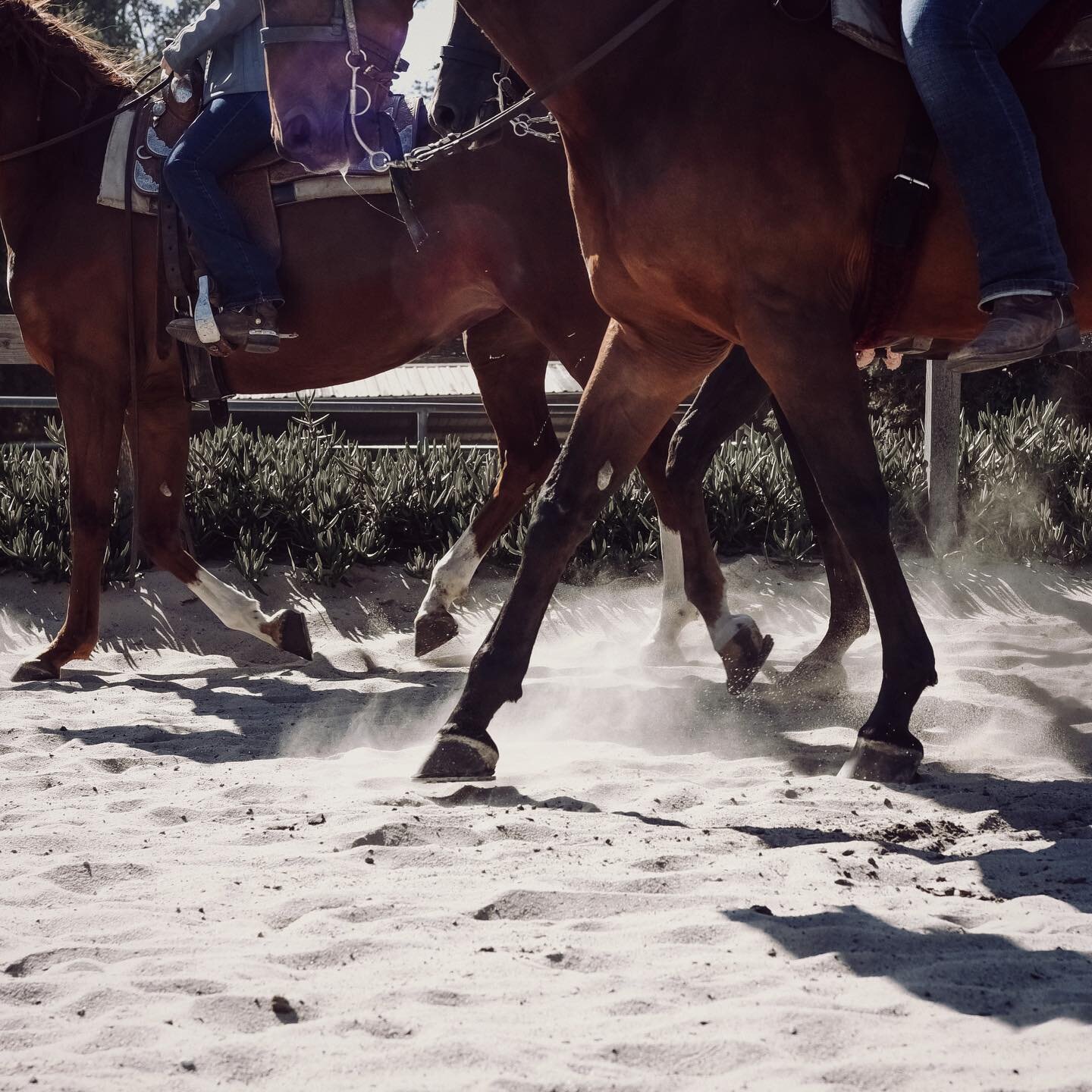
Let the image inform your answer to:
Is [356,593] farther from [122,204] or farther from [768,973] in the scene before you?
[768,973]

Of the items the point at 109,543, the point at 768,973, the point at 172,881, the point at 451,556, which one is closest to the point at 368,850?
the point at 172,881

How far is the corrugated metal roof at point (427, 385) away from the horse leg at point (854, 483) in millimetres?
8400

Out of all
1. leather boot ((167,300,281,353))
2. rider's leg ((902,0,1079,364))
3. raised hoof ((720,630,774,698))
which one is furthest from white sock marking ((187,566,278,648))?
rider's leg ((902,0,1079,364))

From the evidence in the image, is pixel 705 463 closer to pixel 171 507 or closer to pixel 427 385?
pixel 171 507

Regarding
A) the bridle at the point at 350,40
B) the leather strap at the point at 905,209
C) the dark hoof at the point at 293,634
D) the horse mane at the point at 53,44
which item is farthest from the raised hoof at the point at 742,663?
the horse mane at the point at 53,44

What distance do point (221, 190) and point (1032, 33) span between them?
→ 3.12m

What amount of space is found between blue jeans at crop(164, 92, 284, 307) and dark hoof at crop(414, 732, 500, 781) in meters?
2.24

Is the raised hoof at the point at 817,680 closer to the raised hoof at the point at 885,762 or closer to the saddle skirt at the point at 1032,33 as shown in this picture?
the raised hoof at the point at 885,762

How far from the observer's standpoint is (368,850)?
300 cm

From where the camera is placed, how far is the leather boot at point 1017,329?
313cm

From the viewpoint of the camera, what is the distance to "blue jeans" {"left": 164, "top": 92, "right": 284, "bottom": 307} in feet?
17.1

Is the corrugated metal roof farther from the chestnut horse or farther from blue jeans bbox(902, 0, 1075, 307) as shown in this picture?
blue jeans bbox(902, 0, 1075, 307)

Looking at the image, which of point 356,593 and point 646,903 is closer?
point 646,903

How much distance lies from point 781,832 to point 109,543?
4913mm
